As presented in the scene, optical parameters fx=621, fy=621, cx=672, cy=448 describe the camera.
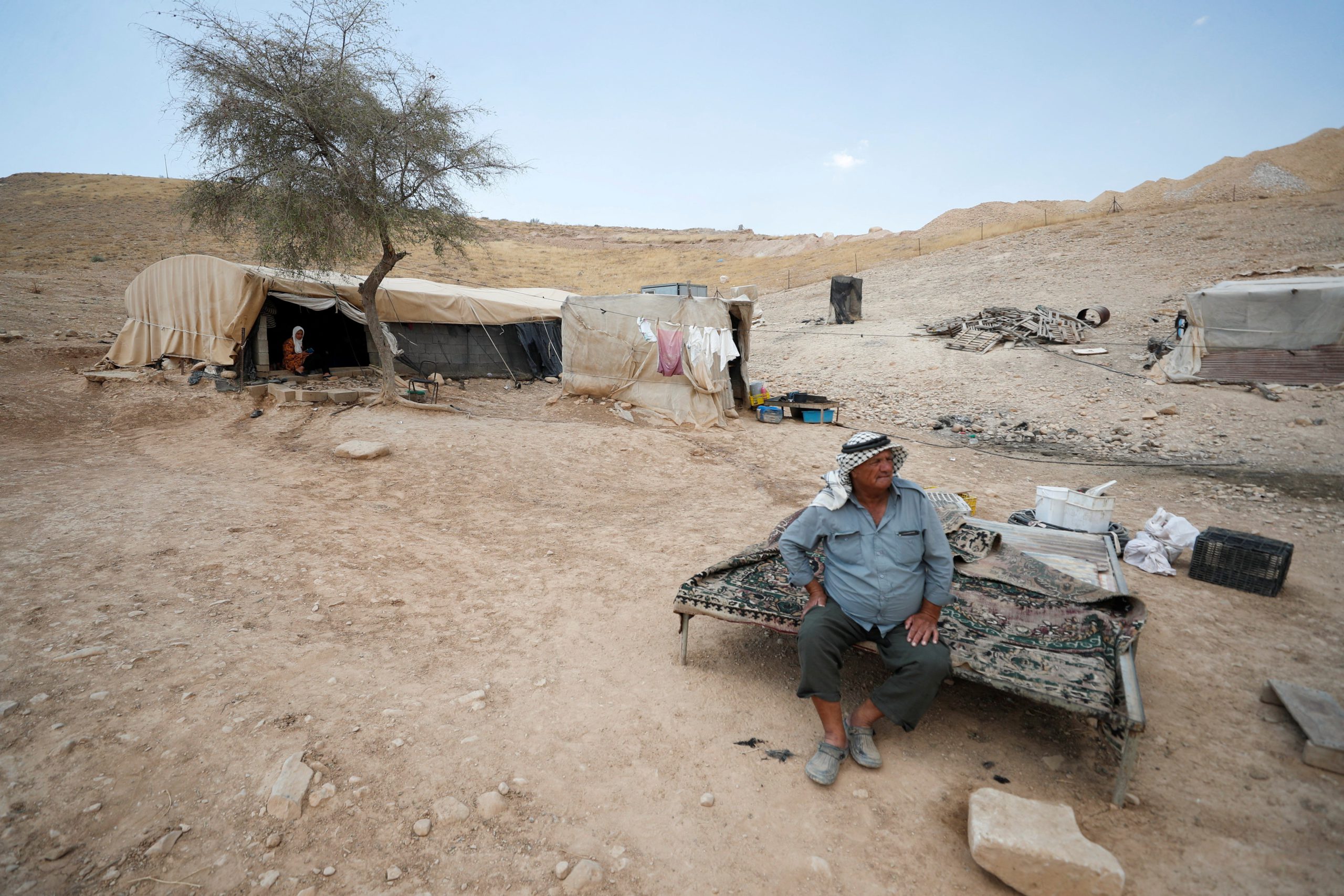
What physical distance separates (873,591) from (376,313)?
10.3 metres

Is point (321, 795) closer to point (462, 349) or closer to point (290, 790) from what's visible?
point (290, 790)

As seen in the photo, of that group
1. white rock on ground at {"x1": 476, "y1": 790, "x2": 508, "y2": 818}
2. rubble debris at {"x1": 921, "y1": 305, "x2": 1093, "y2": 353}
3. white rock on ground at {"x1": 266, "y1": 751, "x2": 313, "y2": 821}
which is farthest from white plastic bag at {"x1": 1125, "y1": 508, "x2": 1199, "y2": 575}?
rubble debris at {"x1": 921, "y1": 305, "x2": 1093, "y2": 353}

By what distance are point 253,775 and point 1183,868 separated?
350cm

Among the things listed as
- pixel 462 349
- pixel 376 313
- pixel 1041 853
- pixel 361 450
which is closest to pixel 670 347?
pixel 376 313

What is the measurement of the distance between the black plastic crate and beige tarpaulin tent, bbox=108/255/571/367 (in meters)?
12.9

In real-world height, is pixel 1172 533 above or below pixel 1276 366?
below

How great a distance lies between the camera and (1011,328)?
1583cm

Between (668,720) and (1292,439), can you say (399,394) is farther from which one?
(1292,439)

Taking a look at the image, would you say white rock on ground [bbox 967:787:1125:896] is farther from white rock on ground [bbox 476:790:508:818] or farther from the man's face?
white rock on ground [bbox 476:790:508:818]

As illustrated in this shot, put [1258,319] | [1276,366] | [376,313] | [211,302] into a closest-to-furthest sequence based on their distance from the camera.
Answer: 1. [376,313]
2. [1276,366]
3. [1258,319]
4. [211,302]

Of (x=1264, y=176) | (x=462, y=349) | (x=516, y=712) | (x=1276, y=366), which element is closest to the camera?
(x=516, y=712)

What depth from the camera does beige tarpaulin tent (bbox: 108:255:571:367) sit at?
1120 cm

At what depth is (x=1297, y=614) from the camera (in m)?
4.18

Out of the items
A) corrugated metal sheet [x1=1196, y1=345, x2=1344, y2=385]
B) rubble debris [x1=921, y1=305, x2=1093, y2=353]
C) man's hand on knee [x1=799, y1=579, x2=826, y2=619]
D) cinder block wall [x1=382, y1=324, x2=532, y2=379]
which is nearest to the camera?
man's hand on knee [x1=799, y1=579, x2=826, y2=619]
